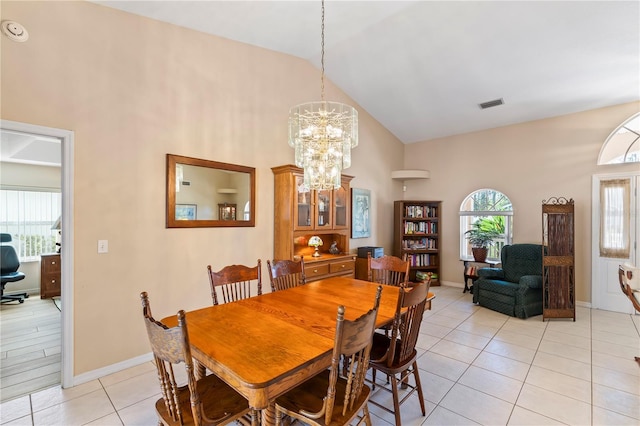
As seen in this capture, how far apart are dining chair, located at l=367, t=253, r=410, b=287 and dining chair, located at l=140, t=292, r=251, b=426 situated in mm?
1753

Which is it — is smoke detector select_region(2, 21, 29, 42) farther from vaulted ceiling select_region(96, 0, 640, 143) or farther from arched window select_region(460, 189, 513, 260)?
arched window select_region(460, 189, 513, 260)

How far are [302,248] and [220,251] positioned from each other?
130cm

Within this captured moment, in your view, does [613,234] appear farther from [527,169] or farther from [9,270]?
[9,270]

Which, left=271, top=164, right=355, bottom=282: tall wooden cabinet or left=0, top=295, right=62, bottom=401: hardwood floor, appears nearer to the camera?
left=0, top=295, right=62, bottom=401: hardwood floor

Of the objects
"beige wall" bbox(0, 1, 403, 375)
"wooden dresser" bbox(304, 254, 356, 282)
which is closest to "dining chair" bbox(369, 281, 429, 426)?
"wooden dresser" bbox(304, 254, 356, 282)

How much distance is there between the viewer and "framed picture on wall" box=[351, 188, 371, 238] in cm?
516

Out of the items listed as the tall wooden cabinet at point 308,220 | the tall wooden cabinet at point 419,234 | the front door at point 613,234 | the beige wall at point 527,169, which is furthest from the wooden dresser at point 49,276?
the front door at point 613,234

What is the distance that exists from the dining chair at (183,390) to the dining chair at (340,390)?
0.86ft

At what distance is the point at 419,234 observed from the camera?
19.4 feet

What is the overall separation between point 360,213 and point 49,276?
531 cm

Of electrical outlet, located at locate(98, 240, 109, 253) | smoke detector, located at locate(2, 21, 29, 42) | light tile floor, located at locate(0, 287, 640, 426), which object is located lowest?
light tile floor, located at locate(0, 287, 640, 426)

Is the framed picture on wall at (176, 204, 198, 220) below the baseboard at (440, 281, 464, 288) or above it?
above

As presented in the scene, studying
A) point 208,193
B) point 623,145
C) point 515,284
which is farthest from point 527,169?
point 208,193

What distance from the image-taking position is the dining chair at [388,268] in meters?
2.85
